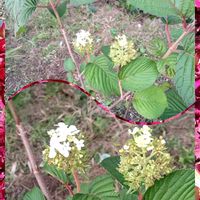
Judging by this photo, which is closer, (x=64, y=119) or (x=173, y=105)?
(x=173, y=105)

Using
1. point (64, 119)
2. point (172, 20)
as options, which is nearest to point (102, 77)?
point (172, 20)

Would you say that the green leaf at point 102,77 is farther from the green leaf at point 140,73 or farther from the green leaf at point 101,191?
the green leaf at point 101,191

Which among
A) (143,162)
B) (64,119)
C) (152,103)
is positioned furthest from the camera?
(64,119)

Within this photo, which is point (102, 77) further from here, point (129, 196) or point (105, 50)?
point (129, 196)

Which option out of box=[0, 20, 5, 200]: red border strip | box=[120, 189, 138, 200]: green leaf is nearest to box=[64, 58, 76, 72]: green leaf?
box=[0, 20, 5, 200]: red border strip

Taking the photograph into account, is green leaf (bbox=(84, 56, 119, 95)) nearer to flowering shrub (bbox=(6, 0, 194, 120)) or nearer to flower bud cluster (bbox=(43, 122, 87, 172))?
flowering shrub (bbox=(6, 0, 194, 120))

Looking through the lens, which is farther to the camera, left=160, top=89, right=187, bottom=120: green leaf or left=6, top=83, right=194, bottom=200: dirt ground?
left=6, top=83, right=194, bottom=200: dirt ground
